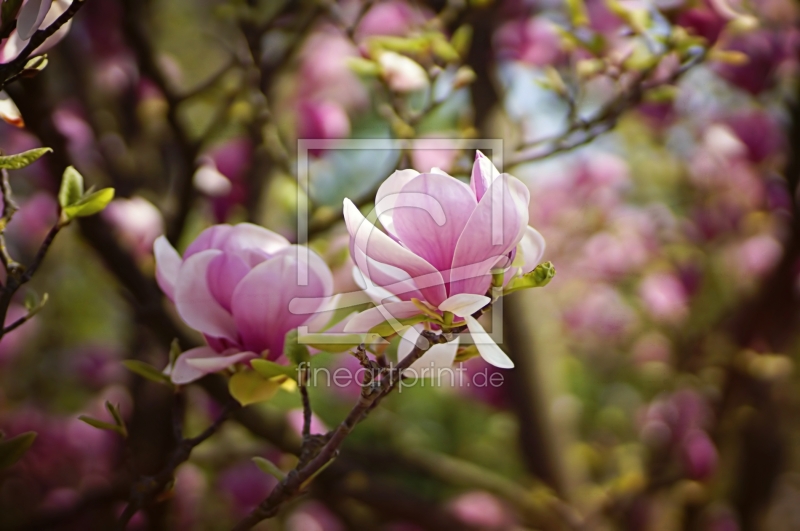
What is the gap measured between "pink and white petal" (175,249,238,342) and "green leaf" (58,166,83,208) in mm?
103

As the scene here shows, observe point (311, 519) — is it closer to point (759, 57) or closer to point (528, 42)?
point (528, 42)

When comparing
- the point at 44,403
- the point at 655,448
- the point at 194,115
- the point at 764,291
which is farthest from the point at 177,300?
the point at 194,115

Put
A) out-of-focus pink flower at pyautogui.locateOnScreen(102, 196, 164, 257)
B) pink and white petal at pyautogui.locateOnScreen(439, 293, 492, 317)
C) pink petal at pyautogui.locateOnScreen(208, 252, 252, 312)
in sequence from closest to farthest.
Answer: pink and white petal at pyautogui.locateOnScreen(439, 293, 492, 317), pink petal at pyautogui.locateOnScreen(208, 252, 252, 312), out-of-focus pink flower at pyautogui.locateOnScreen(102, 196, 164, 257)

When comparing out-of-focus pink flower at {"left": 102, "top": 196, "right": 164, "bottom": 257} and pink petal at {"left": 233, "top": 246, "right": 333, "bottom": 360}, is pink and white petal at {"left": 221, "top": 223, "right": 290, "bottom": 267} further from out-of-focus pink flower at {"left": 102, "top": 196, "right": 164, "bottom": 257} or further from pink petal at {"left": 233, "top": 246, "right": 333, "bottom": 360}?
out-of-focus pink flower at {"left": 102, "top": 196, "right": 164, "bottom": 257}

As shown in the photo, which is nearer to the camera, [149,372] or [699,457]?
[149,372]

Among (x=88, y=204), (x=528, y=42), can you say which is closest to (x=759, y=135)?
(x=528, y=42)

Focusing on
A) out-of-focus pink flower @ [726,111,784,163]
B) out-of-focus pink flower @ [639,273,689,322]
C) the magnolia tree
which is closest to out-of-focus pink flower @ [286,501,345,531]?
the magnolia tree

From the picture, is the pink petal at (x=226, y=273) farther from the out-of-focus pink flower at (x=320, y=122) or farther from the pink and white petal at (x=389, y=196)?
the out-of-focus pink flower at (x=320, y=122)

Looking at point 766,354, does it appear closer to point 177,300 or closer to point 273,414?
point 273,414

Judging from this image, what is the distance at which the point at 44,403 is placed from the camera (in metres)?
1.68

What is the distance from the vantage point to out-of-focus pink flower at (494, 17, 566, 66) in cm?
130

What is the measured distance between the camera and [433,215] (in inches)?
17.2

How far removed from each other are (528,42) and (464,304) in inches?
40.5

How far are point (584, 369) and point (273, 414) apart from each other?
64.5 inches
